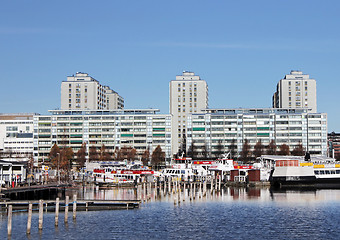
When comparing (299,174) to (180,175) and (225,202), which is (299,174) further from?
(225,202)

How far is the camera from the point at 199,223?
65.6 m

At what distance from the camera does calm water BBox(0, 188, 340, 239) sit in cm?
5666

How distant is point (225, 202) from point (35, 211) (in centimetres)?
3490

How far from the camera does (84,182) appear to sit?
145 meters

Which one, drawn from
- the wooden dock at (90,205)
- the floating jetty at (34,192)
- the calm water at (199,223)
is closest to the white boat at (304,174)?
the calm water at (199,223)

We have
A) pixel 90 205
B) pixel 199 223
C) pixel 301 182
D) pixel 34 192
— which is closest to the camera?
pixel 199 223

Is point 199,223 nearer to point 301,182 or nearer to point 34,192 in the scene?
point 34,192

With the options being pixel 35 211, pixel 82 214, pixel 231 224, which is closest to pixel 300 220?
pixel 231 224

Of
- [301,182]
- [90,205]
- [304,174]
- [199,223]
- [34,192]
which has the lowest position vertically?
[199,223]

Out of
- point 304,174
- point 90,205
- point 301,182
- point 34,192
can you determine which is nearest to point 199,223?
point 90,205

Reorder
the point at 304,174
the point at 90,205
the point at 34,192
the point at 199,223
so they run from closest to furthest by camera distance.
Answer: the point at 199,223, the point at 90,205, the point at 34,192, the point at 304,174

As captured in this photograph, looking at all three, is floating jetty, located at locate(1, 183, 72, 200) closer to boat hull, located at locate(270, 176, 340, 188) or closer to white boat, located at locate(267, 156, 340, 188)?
boat hull, located at locate(270, 176, 340, 188)

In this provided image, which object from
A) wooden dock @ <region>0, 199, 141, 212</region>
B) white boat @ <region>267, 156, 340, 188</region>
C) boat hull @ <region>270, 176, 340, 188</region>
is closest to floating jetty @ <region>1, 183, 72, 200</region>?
A: wooden dock @ <region>0, 199, 141, 212</region>

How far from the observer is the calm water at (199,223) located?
5666 cm
